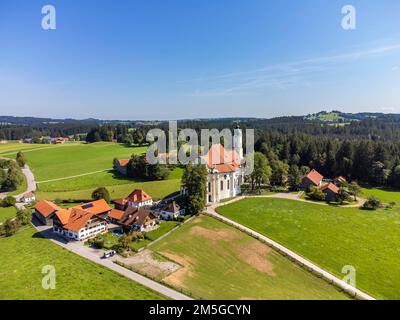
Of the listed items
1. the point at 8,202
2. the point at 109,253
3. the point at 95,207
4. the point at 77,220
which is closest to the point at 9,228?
the point at 77,220

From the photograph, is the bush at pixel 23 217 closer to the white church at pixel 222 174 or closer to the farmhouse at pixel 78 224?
the farmhouse at pixel 78 224

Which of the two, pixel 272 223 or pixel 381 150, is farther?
pixel 381 150

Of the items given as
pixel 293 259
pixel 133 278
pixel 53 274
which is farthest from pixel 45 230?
pixel 293 259

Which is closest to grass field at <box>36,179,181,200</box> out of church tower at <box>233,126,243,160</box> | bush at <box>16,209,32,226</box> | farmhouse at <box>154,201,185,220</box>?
farmhouse at <box>154,201,185,220</box>

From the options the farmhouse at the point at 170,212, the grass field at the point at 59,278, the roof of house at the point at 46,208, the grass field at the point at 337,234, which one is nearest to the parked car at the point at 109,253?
the grass field at the point at 59,278
